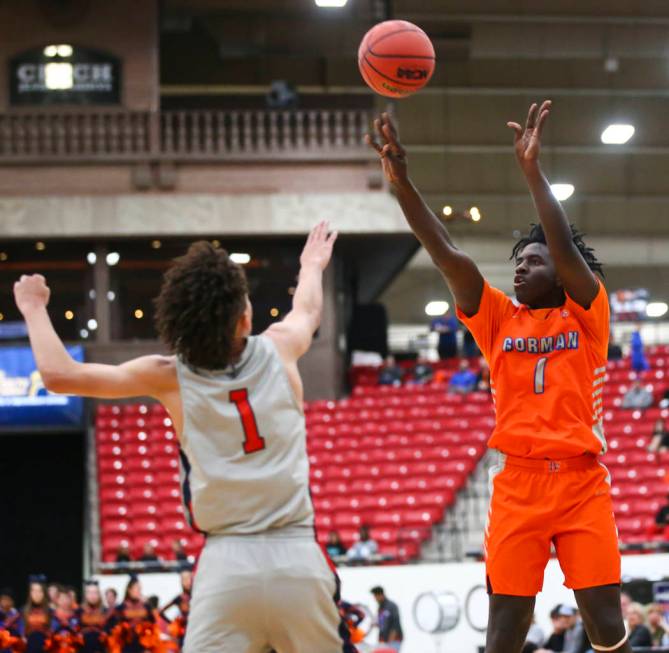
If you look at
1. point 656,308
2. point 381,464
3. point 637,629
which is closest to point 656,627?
point 637,629

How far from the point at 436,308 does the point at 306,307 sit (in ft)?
98.0

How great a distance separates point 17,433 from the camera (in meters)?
22.3

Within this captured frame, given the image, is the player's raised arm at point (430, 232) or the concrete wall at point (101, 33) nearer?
the player's raised arm at point (430, 232)

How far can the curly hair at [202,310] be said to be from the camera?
4.20m

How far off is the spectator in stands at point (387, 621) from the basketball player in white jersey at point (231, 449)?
1085 centimetres

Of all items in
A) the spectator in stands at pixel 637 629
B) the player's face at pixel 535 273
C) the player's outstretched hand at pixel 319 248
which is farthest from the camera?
the spectator in stands at pixel 637 629

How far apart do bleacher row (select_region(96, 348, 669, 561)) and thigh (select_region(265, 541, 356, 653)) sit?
13235 mm

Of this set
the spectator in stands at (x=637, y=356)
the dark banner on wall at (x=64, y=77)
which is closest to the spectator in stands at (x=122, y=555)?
the dark banner on wall at (x=64, y=77)

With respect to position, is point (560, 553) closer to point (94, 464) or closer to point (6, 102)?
point (94, 464)

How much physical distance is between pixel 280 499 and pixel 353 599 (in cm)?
1179

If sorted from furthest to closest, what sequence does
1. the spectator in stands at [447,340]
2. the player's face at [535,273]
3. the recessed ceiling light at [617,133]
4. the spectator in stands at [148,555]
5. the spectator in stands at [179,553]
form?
the recessed ceiling light at [617,133]
the spectator in stands at [447,340]
the spectator in stands at [148,555]
the spectator in stands at [179,553]
the player's face at [535,273]

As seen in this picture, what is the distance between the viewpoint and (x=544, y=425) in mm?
5668

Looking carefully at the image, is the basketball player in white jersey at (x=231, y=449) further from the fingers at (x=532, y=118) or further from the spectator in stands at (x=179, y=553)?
the spectator in stands at (x=179, y=553)

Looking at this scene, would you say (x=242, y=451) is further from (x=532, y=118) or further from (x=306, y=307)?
(x=532, y=118)
